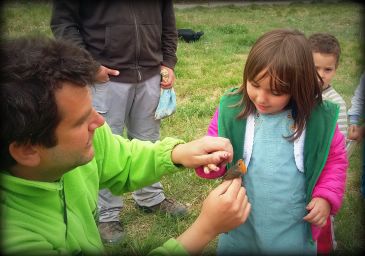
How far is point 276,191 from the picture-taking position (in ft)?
6.77

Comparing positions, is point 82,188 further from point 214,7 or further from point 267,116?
point 214,7

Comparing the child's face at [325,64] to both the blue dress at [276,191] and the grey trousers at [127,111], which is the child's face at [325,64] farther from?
the grey trousers at [127,111]

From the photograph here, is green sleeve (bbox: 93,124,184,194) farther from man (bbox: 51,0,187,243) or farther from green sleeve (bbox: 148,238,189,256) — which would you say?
man (bbox: 51,0,187,243)

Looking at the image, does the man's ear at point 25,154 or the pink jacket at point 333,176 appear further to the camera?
the pink jacket at point 333,176

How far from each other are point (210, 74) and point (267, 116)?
5.26 m

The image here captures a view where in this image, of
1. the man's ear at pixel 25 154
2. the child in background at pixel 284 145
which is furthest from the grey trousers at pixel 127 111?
the man's ear at pixel 25 154

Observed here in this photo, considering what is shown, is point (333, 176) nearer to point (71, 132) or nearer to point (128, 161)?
point (128, 161)

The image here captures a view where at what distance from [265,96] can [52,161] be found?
1.06 meters

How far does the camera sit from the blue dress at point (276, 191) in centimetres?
206

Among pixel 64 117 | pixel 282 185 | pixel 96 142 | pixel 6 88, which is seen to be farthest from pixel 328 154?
pixel 6 88

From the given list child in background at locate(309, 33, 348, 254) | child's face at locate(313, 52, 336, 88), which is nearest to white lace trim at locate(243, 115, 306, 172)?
child in background at locate(309, 33, 348, 254)

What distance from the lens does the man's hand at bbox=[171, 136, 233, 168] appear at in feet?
6.11

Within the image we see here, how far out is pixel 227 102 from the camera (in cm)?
219

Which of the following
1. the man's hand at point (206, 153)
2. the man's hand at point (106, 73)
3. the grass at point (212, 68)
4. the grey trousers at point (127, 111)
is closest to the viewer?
the man's hand at point (206, 153)
